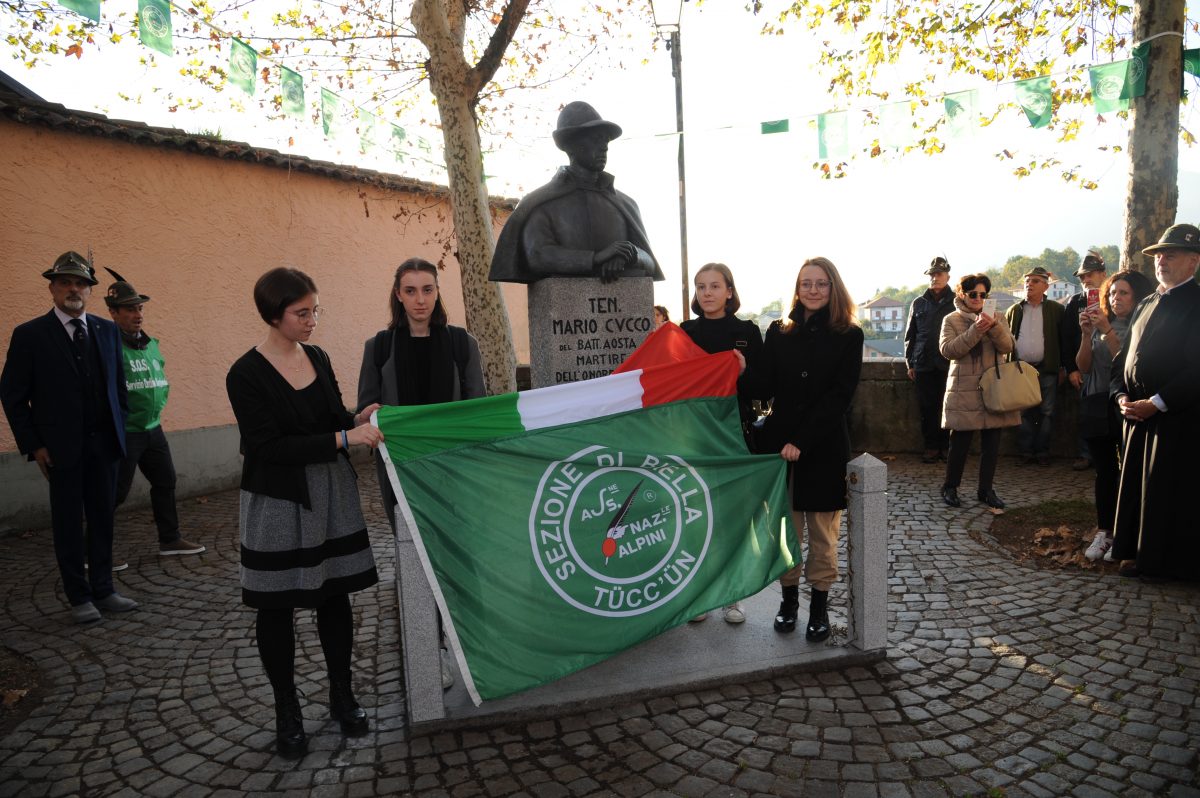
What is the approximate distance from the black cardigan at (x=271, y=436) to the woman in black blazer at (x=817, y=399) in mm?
2190

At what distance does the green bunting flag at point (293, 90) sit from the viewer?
790 cm

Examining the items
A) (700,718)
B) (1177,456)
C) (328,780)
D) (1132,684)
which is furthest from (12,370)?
(1177,456)

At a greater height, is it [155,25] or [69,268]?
[155,25]

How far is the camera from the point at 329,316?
10.3m

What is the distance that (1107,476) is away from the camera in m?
5.12

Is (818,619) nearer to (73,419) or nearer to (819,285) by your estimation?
(819,285)

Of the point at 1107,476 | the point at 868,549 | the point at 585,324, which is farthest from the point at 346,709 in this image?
the point at 1107,476

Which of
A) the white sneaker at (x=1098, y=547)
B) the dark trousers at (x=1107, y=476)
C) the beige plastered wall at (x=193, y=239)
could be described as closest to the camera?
the white sneaker at (x=1098, y=547)

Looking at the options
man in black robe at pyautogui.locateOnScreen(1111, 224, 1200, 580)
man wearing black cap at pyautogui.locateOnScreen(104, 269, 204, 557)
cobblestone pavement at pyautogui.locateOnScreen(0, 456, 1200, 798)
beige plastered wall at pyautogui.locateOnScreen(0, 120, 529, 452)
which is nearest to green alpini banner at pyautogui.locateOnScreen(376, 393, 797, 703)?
cobblestone pavement at pyautogui.locateOnScreen(0, 456, 1200, 798)

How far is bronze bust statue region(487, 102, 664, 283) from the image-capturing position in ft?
12.8

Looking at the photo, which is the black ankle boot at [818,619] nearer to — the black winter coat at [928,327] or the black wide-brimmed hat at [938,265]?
the black winter coat at [928,327]

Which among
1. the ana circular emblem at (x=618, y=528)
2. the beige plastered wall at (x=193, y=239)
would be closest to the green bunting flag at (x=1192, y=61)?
the ana circular emblem at (x=618, y=528)

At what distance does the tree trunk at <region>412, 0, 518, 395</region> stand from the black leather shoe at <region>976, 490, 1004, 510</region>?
557 cm

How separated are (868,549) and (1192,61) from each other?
561cm
